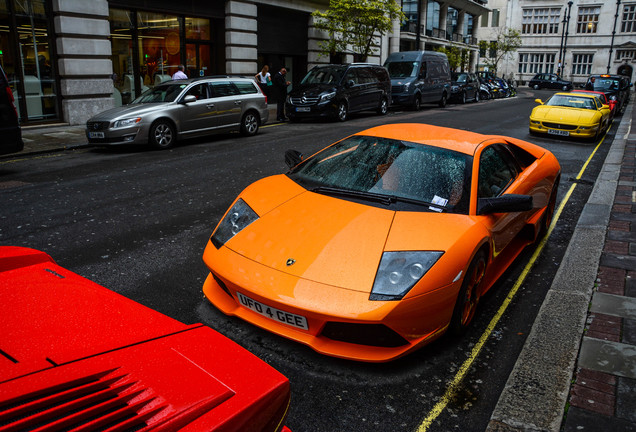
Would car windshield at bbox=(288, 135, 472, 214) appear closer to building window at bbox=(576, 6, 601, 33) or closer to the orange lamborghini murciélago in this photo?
the orange lamborghini murciélago

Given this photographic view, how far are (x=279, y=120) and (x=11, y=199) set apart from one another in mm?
11682

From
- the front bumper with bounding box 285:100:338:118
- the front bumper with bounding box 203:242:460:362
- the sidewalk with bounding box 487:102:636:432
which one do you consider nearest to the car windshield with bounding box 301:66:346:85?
the front bumper with bounding box 285:100:338:118

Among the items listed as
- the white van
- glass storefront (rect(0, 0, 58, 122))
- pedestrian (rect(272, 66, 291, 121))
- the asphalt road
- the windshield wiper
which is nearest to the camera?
the asphalt road

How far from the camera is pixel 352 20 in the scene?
24.5 meters

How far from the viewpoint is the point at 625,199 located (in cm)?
765

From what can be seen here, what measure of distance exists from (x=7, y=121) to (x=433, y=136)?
25.7 feet

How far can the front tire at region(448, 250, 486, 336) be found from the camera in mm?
3389

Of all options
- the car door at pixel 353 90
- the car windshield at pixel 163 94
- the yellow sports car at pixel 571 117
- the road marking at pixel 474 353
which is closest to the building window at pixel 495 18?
the car door at pixel 353 90

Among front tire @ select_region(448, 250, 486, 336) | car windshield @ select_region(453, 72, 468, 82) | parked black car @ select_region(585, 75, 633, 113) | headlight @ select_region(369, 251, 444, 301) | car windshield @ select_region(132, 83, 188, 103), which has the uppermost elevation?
car windshield @ select_region(453, 72, 468, 82)

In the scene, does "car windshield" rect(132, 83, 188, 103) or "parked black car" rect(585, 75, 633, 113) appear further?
"parked black car" rect(585, 75, 633, 113)

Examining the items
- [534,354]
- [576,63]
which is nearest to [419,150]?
[534,354]

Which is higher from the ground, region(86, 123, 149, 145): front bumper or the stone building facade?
the stone building facade

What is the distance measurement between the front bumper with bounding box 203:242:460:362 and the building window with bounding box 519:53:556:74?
74910 millimetres

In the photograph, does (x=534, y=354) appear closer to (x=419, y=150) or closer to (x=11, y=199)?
(x=419, y=150)
